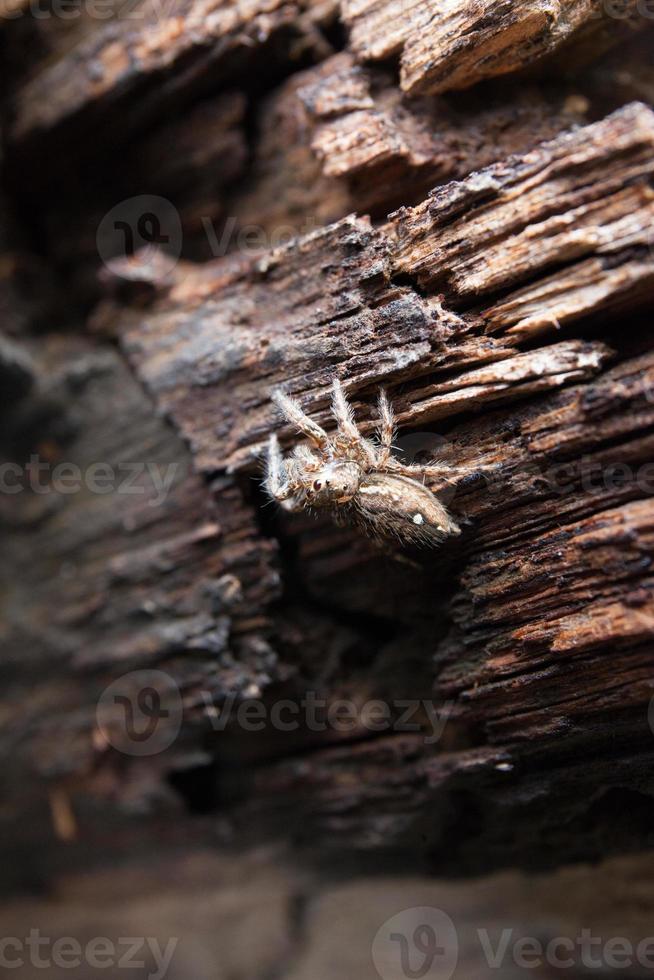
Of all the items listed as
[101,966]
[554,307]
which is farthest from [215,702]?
[554,307]

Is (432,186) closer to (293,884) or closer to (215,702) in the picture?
(215,702)
